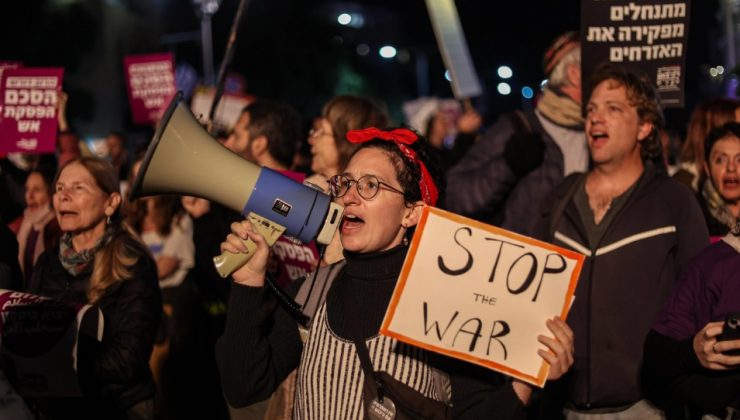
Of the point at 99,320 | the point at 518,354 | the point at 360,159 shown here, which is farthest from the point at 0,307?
the point at 518,354

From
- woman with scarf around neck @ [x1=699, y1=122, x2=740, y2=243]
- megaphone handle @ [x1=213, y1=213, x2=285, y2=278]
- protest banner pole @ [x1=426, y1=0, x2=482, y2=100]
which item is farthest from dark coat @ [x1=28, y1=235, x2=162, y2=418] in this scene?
protest banner pole @ [x1=426, y1=0, x2=482, y2=100]

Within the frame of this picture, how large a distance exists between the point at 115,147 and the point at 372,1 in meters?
53.2

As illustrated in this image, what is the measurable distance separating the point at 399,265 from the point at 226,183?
65 cm

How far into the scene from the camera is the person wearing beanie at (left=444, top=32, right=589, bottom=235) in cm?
523

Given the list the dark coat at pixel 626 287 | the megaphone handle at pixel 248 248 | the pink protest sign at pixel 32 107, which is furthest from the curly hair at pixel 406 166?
the pink protest sign at pixel 32 107

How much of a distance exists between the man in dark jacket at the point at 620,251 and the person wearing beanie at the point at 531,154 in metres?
0.80

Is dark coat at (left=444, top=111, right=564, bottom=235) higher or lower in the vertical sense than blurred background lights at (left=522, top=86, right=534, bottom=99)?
lower

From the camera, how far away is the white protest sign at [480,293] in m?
2.78

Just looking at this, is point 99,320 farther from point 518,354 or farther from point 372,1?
point 372,1

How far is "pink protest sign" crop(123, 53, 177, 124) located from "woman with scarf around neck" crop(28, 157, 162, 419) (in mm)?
6168

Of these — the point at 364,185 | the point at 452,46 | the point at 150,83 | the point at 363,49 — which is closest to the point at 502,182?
the point at 452,46

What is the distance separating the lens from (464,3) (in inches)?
1328

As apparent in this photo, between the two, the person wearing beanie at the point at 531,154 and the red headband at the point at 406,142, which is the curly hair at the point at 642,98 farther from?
the red headband at the point at 406,142

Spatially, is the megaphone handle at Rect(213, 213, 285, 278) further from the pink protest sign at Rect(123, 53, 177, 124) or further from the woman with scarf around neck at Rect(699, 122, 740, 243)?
the pink protest sign at Rect(123, 53, 177, 124)
